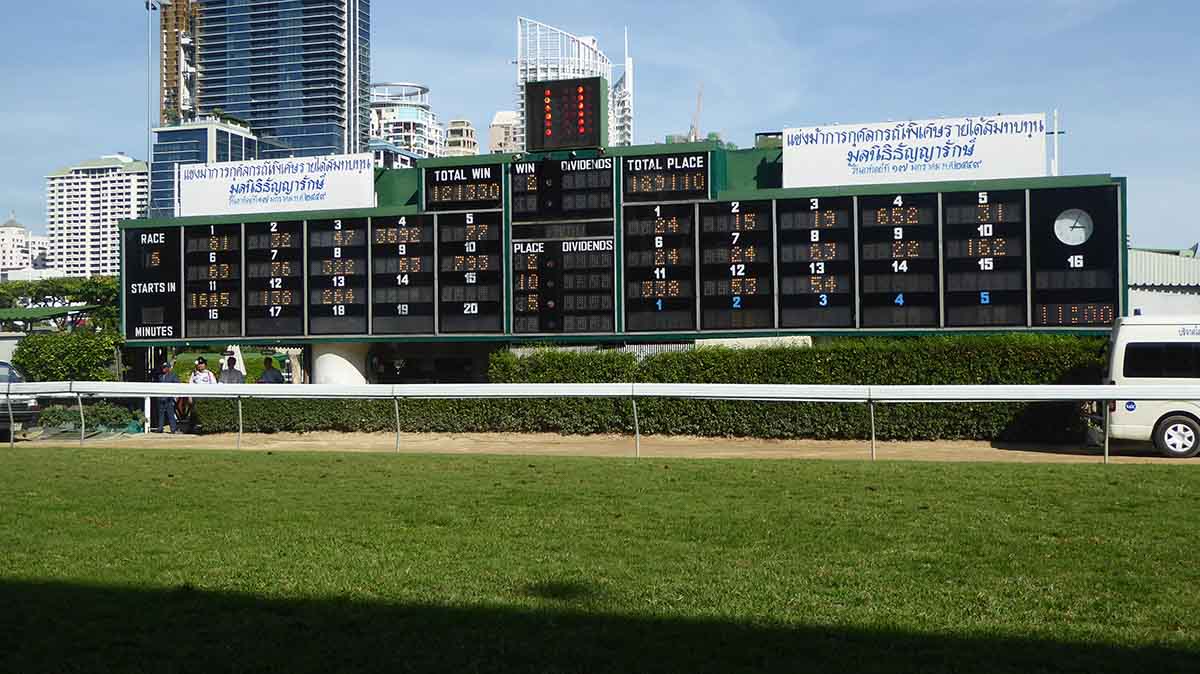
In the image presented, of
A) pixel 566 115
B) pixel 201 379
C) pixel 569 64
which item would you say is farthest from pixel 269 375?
pixel 569 64

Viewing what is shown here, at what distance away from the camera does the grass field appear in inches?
198

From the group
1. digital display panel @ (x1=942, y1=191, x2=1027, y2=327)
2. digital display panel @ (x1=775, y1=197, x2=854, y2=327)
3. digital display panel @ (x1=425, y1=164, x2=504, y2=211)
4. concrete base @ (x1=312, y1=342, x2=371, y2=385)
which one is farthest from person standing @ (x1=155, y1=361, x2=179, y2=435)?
digital display panel @ (x1=942, y1=191, x2=1027, y2=327)

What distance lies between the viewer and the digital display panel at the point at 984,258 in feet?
77.0

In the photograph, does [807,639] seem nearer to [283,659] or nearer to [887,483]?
[283,659]

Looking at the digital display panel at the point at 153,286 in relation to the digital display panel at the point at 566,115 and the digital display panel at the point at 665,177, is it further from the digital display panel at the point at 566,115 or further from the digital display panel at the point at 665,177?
the digital display panel at the point at 665,177

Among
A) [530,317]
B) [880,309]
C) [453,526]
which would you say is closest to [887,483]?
[453,526]

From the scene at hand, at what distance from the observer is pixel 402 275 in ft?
88.4

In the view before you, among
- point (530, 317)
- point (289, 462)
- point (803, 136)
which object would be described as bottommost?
point (289, 462)

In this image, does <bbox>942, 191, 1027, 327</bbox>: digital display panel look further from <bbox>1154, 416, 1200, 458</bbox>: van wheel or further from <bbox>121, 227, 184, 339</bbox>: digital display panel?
<bbox>121, 227, 184, 339</bbox>: digital display panel

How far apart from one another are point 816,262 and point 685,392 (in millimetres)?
8268

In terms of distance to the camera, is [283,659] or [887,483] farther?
[887,483]

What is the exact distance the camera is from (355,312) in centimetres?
2722

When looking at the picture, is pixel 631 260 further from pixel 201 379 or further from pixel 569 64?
pixel 569 64

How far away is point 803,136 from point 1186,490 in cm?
1757
